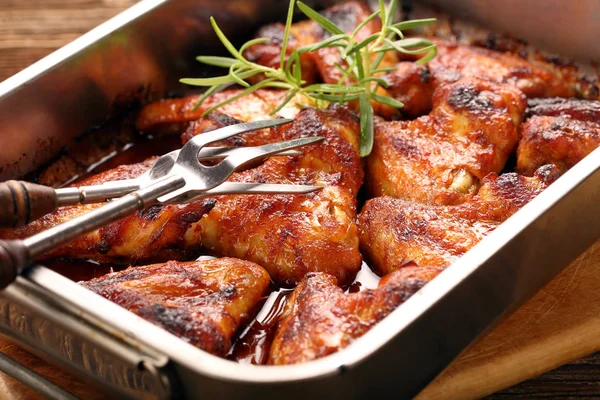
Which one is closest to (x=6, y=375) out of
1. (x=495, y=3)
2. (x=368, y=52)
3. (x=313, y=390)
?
(x=313, y=390)

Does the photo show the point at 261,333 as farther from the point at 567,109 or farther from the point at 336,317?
the point at 567,109

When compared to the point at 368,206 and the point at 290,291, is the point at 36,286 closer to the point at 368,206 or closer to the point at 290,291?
the point at 290,291

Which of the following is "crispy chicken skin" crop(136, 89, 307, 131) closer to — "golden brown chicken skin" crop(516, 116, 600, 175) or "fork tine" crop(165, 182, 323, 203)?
"fork tine" crop(165, 182, 323, 203)

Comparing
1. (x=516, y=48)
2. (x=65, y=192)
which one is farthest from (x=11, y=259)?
(x=516, y=48)

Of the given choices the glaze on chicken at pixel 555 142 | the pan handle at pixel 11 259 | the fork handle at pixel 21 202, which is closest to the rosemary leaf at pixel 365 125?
the glaze on chicken at pixel 555 142

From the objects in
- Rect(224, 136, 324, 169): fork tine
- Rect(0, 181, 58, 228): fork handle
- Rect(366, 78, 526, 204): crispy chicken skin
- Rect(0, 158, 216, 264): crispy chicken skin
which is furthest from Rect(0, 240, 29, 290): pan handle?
Rect(366, 78, 526, 204): crispy chicken skin

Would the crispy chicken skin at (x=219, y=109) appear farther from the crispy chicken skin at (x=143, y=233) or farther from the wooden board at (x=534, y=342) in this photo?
the wooden board at (x=534, y=342)
